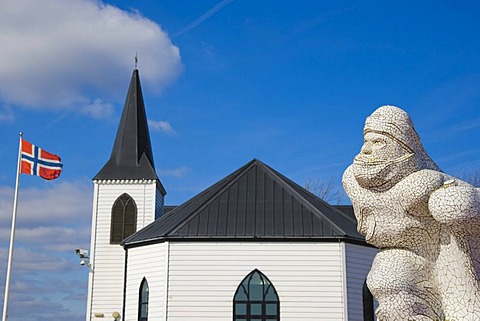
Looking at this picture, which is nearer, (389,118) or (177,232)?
(389,118)

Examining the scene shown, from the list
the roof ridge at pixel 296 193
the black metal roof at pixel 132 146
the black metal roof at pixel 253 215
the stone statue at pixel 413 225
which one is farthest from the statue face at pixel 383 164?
the black metal roof at pixel 132 146

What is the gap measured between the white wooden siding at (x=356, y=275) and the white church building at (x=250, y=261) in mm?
36

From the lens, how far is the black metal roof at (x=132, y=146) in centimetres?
3145

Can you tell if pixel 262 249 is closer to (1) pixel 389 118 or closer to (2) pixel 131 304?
(2) pixel 131 304

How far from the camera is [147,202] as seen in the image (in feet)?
101

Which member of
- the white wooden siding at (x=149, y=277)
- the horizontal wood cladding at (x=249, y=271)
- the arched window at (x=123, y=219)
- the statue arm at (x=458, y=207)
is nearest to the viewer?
the statue arm at (x=458, y=207)

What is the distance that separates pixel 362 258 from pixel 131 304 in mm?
8985

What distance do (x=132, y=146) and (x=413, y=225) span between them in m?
26.0

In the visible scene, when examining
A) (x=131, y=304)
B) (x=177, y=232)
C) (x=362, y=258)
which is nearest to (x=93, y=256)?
(x=131, y=304)

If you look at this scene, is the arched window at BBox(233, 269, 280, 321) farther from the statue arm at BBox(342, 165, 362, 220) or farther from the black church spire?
the statue arm at BBox(342, 165, 362, 220)

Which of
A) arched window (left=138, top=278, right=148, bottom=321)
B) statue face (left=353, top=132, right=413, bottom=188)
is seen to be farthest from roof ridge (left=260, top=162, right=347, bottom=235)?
statue face (left=353, top=132, right=413, bottom=188)

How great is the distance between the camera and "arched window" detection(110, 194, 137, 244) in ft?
99.5

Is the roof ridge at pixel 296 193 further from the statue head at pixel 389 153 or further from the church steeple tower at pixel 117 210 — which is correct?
the statue head at pixel 389 153

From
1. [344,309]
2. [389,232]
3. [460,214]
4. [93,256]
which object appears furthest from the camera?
[93,256]
